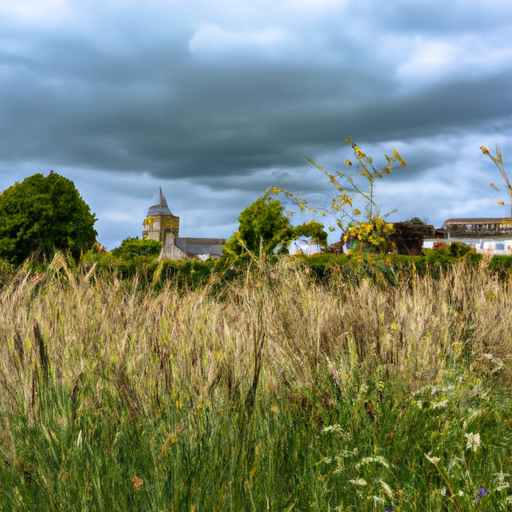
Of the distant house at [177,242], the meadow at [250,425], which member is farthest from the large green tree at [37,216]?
the distant house at [177,242]

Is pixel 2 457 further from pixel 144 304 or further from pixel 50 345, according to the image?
pixel 144 304

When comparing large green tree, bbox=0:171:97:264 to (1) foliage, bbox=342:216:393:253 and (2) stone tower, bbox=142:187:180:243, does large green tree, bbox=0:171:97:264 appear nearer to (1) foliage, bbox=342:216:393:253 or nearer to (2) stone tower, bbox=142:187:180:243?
(1) foliage, bbox=342:216:393:253

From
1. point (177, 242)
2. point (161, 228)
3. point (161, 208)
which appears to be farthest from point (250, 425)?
point (161, 208)

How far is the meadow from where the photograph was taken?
6.66 feet

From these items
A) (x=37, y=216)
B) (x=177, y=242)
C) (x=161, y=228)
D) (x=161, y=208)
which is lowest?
(x=37, y=216)

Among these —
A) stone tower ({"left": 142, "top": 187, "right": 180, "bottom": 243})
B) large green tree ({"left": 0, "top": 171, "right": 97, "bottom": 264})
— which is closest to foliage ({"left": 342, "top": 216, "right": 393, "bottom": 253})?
large green tree ({"left": 0, "top": 171, "right": 97, "bottom": 264})

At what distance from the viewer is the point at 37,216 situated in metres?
A: 18.4

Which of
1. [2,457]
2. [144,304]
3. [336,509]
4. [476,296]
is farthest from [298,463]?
[476,296]

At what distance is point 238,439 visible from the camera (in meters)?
2.20

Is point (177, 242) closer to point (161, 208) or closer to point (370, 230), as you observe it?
point (161, 208)

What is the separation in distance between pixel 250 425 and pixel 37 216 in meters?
17.7

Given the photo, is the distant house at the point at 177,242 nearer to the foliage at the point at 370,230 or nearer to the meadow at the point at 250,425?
the foliage at the point at 370,230

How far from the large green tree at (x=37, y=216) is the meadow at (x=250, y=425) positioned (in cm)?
1520

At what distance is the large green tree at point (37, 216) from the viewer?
18.1 meters
